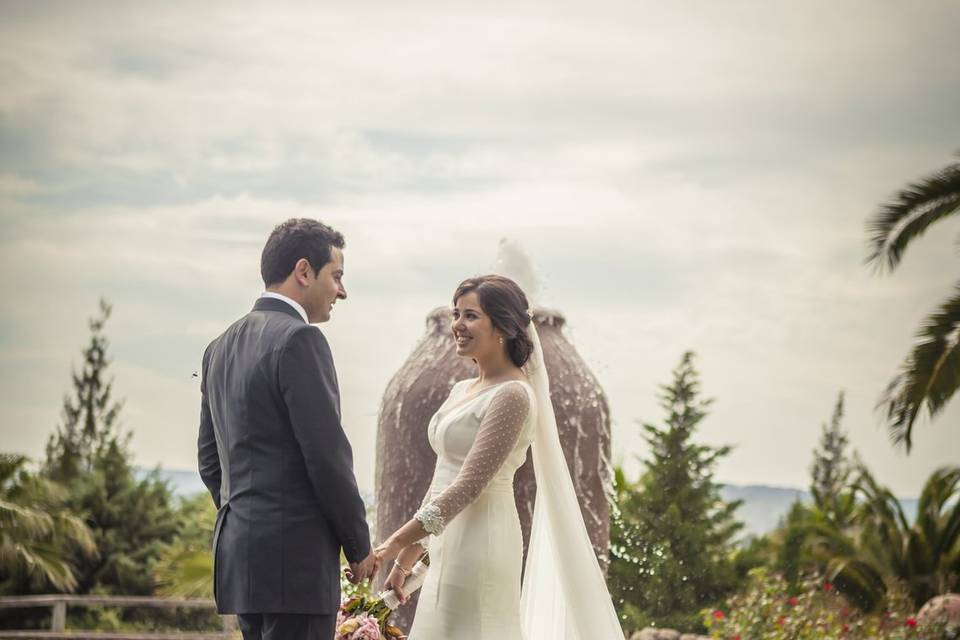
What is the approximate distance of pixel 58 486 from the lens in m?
14.6

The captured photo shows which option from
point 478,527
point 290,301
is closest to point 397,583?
point 478,527

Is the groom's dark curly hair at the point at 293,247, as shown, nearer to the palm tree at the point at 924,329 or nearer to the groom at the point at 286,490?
the groom at the point at 286,490

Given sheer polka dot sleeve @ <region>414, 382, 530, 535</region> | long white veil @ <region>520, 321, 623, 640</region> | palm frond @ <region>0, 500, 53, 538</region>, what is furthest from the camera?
palm frond @ <region>0, 500, 53, 538</region>

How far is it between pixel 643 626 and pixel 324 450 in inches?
362

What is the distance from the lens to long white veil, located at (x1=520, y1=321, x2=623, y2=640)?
464 cm

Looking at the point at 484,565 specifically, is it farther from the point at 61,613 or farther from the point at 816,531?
the point at 816,531

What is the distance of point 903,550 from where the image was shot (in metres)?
15.0

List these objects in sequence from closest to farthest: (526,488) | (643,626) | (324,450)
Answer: (324,450) → (526,488) → (643,626)

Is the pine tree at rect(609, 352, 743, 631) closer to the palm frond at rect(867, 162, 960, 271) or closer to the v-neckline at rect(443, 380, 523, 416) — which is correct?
the palm frond at rect(867, 162, 960, 271)

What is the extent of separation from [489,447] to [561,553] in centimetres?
74

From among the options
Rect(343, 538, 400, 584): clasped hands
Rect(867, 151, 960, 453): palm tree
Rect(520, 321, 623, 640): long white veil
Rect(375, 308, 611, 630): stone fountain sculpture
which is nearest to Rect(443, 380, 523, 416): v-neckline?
Rect(520, 321, 623, 640): long white veil

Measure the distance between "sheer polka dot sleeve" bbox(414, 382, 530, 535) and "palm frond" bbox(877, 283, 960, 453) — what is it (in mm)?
6954

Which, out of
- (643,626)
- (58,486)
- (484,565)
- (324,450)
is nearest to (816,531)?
(643,626)

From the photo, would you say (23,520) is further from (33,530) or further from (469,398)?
(469,398)
